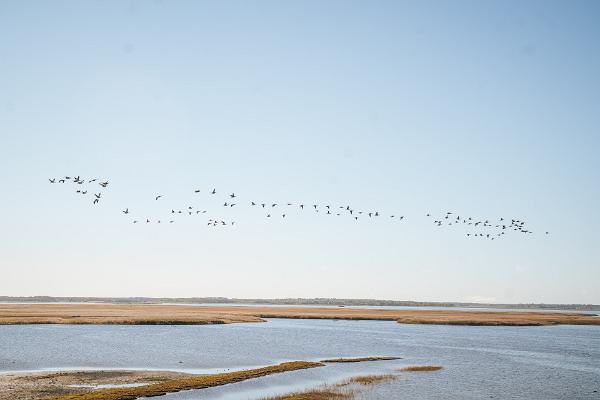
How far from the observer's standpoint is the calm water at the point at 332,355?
1544 inches

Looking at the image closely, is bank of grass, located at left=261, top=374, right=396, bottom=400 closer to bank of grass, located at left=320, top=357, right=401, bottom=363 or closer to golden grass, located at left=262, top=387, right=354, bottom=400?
golden grass, located at left=262, top=387, right=354, bottom=400

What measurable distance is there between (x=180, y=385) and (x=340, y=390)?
34.8ft

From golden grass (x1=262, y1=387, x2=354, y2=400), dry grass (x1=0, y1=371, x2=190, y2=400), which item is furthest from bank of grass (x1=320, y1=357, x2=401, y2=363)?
dry grass (x1=0, y1=371, x2=190, y2=400)

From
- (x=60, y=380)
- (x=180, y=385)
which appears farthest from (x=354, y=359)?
(x=60, y=380)

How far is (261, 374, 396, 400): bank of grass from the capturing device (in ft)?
113

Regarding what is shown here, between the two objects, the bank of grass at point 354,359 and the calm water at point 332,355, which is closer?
the calm water at point 332,355

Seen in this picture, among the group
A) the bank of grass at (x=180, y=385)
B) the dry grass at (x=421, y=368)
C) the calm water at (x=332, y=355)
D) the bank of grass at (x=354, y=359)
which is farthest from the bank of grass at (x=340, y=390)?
the bank of grass at (x=354, y=359)

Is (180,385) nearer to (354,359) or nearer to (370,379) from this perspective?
(370,379)

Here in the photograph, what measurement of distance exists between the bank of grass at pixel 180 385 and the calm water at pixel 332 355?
1.24 meters

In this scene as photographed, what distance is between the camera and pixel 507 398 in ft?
120

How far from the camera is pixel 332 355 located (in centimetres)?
5856

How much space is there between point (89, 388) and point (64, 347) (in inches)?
1105

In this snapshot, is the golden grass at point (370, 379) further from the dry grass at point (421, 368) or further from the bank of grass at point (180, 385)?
the bank of grass at point (180, 385)

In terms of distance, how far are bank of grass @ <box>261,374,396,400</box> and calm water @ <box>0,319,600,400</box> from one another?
4.41 feet
